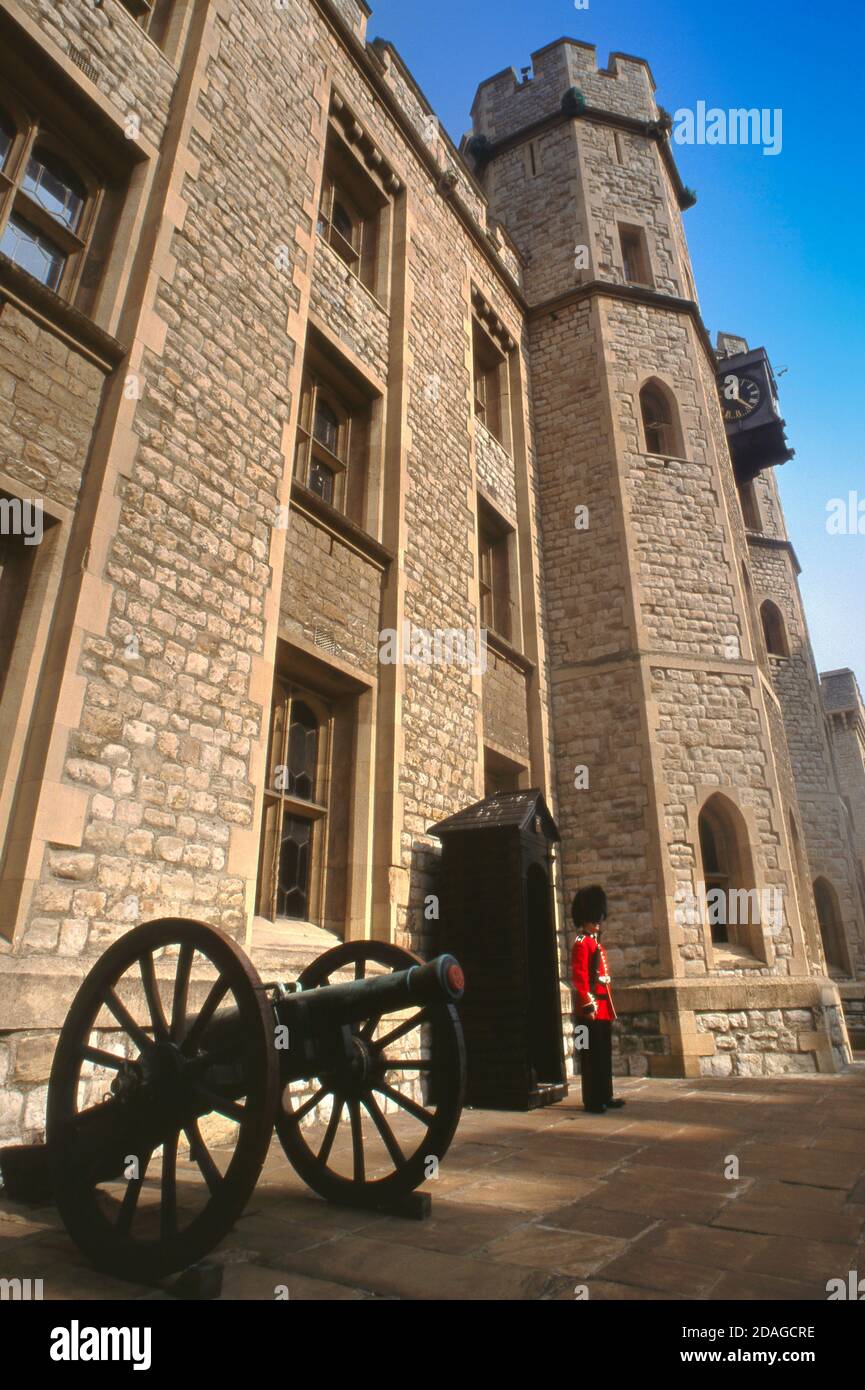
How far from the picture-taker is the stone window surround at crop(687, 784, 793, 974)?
355 inches

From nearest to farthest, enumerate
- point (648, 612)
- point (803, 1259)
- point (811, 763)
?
point (803, 1259)
point (648, 612)
point (811, 763)

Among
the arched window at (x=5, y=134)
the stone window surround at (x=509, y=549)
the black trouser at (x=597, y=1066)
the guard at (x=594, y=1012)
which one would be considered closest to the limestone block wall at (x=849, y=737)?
the stone window surround at (x=509, y=549)

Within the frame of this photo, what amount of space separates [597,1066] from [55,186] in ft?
25.4

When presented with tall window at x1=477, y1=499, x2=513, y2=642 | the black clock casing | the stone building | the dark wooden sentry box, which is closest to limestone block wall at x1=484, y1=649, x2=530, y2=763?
the stone building

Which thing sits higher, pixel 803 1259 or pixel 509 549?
pixel 509 549

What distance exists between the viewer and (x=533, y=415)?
42.8 feet

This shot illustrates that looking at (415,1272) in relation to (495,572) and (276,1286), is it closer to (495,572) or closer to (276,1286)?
(276,1286)

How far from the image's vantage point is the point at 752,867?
9.41 metres

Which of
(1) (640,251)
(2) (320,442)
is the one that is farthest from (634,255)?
(2) (320,442)

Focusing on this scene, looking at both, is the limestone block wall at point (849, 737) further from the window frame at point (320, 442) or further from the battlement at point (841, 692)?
the window frame at point (320, 442)

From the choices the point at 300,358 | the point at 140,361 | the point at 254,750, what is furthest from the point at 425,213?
the point at 254,750

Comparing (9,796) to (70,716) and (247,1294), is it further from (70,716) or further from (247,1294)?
(247,1294)

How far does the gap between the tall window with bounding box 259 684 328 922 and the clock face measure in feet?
53.1

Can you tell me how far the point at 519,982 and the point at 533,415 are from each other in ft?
32.6
